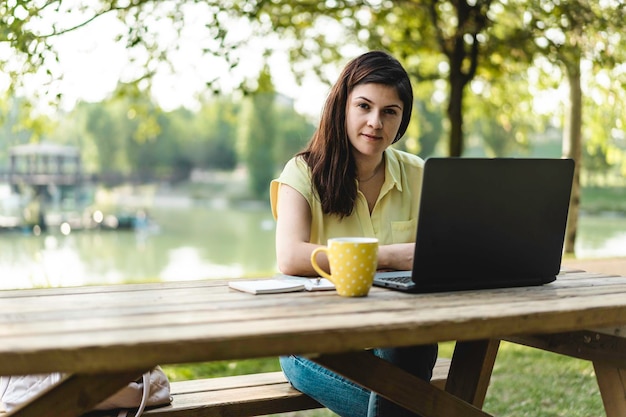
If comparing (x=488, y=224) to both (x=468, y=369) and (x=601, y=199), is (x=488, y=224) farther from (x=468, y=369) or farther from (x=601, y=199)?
(x=601, y=199)

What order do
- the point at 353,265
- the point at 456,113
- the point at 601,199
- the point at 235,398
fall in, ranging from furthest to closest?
the point at 601,199 → the point at 456,113 → the point at 235,398 → the point at 353,265

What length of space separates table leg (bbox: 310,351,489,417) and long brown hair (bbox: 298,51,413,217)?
1.94ft

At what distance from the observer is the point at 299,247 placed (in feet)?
5.96

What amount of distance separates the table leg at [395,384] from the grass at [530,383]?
153cm

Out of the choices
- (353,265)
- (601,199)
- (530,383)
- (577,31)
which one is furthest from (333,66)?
(601,199)

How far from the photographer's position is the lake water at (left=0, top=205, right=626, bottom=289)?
23484 mm

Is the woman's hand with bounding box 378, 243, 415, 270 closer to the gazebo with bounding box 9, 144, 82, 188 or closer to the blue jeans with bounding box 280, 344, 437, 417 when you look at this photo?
the blue jeans with bounding box 280, 344, 437, 417

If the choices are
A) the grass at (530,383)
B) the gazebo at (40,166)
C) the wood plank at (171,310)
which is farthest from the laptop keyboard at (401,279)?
the gazebo at (40,166)

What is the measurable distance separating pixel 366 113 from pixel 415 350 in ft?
2.06

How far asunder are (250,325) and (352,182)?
89 centimetres

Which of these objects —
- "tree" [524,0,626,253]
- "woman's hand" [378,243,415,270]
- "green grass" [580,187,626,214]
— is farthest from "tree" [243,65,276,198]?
"woman's hand" [378,243,415,270]

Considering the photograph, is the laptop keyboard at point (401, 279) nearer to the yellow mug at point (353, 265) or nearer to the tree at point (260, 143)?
the yellow mug at point (353, 265)

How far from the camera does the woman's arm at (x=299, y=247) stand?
5.89ft

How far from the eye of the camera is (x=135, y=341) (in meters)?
1.13
